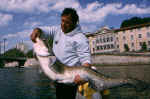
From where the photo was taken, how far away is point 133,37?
6831 cm

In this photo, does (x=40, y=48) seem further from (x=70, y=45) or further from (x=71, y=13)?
(x=71, y=13)

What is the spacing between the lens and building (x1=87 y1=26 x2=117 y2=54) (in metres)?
73.8

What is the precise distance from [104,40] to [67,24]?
7578 cm

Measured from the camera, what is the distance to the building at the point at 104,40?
73812 mm

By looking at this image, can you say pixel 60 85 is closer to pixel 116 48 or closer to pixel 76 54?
pixel 76 54

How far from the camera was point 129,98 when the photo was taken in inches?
306

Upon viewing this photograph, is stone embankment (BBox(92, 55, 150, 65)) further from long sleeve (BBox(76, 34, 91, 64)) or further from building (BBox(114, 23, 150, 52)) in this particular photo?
long sleeve (BBox(76, 34, 91, 64))

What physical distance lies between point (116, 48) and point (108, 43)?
13.1 ft

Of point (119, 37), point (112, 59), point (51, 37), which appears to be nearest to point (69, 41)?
point (51, 37)

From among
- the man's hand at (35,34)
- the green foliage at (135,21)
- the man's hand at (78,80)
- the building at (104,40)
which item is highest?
the green foliage at (135,21)

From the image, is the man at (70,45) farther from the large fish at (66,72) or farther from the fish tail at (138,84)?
the fish tail at (138,84)

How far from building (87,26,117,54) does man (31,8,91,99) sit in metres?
71.8

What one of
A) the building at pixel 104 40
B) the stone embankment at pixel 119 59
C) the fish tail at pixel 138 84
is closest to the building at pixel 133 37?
the building at pixel 104 40

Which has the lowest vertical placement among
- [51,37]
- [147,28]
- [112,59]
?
[112,59]
